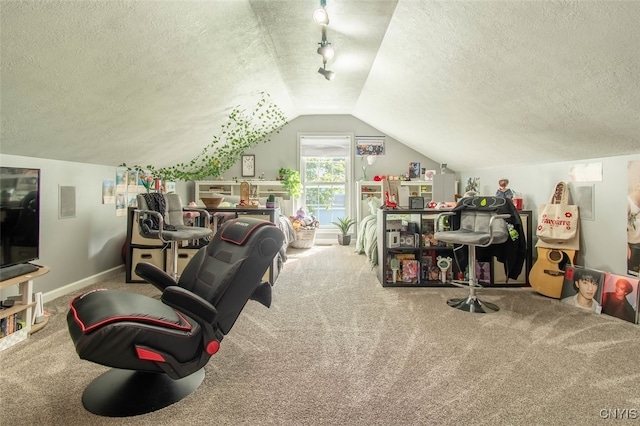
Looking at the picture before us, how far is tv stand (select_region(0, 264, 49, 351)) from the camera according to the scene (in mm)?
2332

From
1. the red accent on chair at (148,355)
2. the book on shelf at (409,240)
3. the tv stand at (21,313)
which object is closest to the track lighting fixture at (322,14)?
Answer: the book on shelf at (409,240)

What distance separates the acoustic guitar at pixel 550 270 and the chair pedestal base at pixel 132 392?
10.6ft

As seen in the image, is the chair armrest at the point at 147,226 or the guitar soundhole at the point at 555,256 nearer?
the chair armrest at the point at 147,226

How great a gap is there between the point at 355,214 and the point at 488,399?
18.1 ft

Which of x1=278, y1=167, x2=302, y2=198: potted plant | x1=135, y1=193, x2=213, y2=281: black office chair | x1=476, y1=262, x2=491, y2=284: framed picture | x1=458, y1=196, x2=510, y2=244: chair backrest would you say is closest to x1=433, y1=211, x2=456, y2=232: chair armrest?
x1=458, y1=196, x2=510, y2=244: chair backrest

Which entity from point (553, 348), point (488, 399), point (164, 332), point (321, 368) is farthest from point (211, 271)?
point (553, 348)

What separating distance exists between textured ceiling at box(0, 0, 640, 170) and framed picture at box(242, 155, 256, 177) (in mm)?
2398

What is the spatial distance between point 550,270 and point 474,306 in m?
1.03

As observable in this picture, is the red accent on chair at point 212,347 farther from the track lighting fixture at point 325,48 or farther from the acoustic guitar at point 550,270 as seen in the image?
the acoustic guitar at point 550,270

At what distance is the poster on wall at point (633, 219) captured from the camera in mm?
2998

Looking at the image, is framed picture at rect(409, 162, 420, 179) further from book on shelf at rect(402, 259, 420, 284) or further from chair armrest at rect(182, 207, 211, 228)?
→ chair armrest at rect(182, 207, 211, 228)

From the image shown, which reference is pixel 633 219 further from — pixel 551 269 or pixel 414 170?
pixel 414 170

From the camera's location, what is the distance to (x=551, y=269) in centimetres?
354

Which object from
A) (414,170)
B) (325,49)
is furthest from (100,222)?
(414,170)
